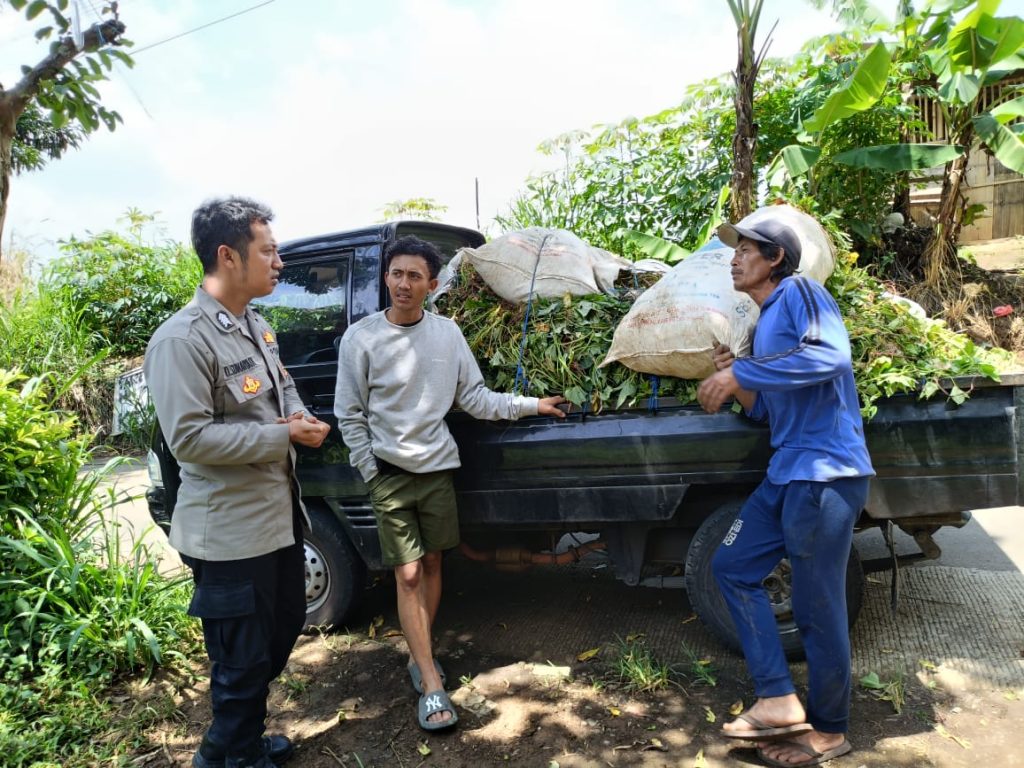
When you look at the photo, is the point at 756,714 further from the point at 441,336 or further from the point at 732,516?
the point at 441,336

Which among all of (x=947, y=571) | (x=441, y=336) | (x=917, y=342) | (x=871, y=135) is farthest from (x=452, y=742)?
(x=871, y=135)

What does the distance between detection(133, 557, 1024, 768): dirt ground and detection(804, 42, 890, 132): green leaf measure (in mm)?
3336

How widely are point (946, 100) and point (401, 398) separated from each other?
227 inches

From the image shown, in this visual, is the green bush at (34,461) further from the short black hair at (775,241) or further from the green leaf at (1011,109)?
the green leaf at (1011,109)

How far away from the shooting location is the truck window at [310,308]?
13.0 feet

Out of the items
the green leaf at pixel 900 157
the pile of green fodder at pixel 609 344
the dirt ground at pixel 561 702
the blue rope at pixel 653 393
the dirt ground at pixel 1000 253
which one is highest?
the green leaf at pixel 900 157

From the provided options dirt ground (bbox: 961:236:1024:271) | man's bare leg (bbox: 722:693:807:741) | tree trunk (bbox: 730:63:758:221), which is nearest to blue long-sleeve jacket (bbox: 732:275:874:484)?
man's bare leg (bbox: 722:693:807:741)

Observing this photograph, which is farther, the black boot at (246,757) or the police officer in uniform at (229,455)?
the black boot at (246,757)

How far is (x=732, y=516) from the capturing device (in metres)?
3.21

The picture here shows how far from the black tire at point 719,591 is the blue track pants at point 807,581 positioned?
43cm

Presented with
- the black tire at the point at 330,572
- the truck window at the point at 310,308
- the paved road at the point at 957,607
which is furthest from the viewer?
Result: the truck window at the point at 310,308

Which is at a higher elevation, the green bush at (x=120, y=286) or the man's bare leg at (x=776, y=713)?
the green bush at (x=120, y=286)

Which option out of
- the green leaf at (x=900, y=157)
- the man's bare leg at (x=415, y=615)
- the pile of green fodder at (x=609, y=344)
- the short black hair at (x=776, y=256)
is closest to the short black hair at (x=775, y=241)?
the short black hair at (x=776, y=256)

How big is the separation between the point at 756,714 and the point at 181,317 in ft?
8.01
